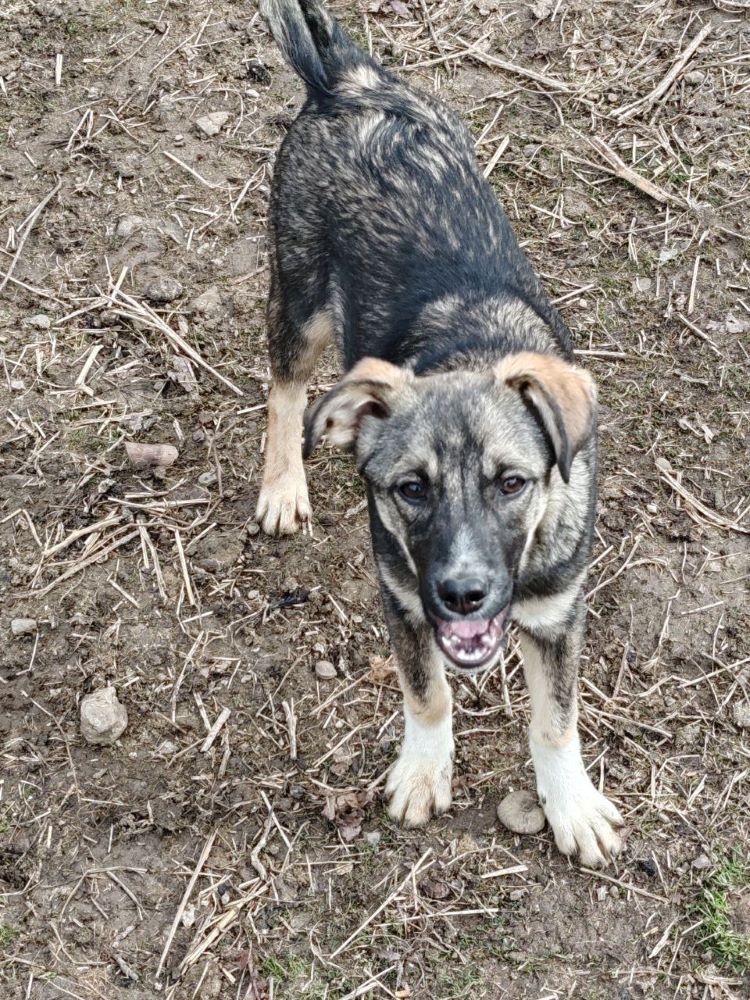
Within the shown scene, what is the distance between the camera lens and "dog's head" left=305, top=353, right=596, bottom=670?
3326mm

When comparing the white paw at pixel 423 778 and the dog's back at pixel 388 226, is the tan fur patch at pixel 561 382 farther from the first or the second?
the white paw at pixel 423 778

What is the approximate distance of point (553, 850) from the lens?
4.19m

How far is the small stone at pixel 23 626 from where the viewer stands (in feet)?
15.6

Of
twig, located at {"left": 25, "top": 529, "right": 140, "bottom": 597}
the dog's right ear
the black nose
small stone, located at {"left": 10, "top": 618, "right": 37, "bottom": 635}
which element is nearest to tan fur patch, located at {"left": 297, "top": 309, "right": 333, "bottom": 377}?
twig, located at {"left": 25, "top": 529, "right": 140, "bottom": 597}

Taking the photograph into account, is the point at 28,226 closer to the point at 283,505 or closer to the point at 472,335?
the point at 283,505

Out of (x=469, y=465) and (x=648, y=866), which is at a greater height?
(x=469, y=465)

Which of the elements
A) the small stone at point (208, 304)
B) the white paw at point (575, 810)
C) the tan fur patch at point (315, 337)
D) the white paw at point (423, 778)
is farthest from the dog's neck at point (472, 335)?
the small stone at point (208, 304)

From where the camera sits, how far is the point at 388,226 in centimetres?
432

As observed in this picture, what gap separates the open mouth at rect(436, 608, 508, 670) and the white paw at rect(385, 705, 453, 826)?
78cm

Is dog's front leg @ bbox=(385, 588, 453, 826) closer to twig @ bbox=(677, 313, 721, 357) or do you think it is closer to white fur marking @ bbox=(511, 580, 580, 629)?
white fur marking @ bbox=(511, 580, 580, 629)

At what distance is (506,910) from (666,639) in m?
1.31

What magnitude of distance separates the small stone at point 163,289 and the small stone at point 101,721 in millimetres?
2225

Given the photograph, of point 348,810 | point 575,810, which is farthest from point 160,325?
point 575,810

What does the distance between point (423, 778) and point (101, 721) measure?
50.4 inches
